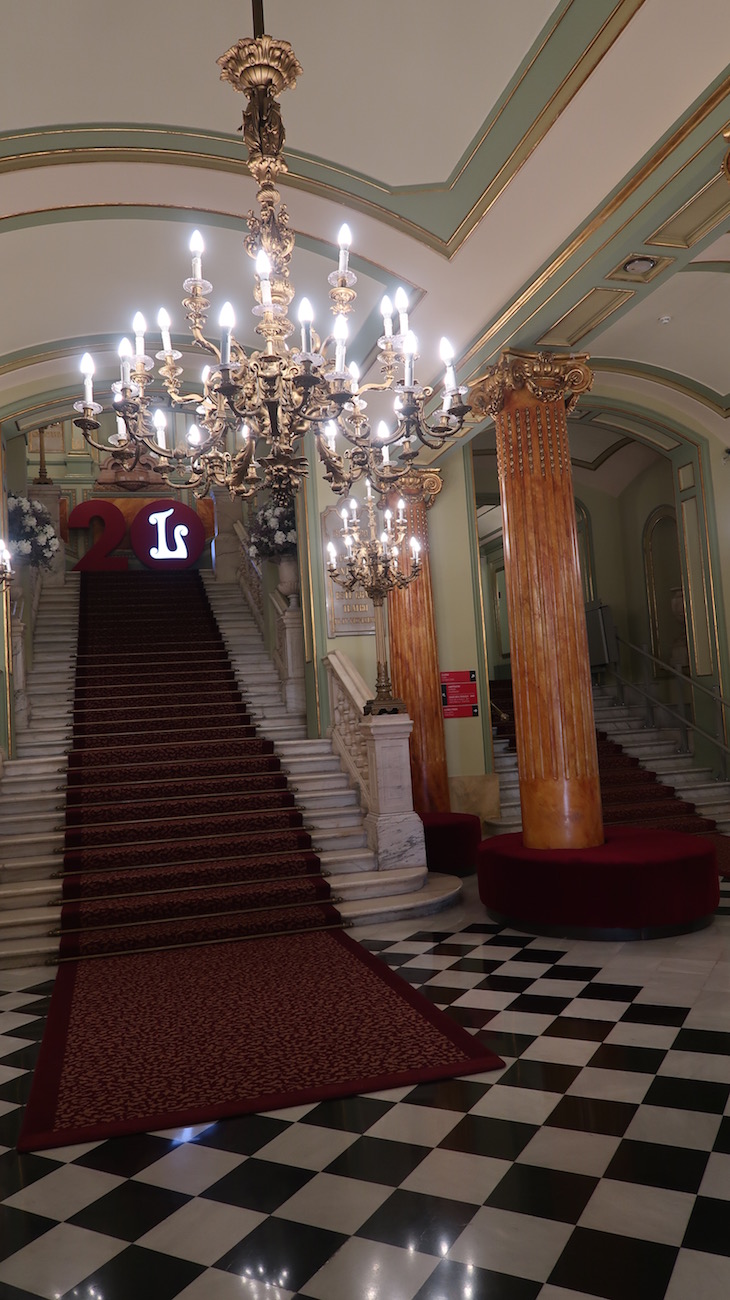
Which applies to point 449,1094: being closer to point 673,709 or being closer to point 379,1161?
point 379,1161

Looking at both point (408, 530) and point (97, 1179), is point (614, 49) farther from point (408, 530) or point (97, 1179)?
point (408, 530)

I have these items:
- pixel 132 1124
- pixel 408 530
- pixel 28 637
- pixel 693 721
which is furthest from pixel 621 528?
pixel 132 1124

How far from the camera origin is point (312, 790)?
7.73 meters

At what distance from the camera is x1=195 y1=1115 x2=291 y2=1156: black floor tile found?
2932mm

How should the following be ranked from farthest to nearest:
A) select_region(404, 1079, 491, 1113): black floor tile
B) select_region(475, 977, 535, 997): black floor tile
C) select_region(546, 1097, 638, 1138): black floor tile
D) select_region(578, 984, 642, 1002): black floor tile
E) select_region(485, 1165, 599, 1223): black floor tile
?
select_region(475, 977, 535, 997): black floor tile, select_region(578, 984, 642, 1002): black floor tile, select_region(404, 1079, 491, 1113): black floor tile, select_region(546, 1097, 638, 1138): black floor tile, select_region(485, 1165, 599, 1223): black floor tile

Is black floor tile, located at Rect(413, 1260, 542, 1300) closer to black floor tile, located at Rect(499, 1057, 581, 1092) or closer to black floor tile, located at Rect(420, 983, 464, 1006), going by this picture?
black floor tile, located at Rect(499, 1057, 581, 1092)

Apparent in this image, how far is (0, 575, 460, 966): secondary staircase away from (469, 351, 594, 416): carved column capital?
11.6 ft

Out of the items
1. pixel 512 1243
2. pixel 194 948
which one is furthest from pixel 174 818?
pixel 512 1243

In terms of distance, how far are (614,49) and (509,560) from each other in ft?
10.1

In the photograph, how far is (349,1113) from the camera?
3135 millimetres

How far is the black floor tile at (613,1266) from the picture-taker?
81.5 inches

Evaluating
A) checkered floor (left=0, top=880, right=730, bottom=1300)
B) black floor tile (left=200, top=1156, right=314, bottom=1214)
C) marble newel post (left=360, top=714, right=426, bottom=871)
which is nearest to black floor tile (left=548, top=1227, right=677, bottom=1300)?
checkered floor (left=0, top=880, right=730, bottom=1300)

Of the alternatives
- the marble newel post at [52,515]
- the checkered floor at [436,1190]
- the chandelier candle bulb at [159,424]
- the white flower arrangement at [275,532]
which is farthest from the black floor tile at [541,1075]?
the marble newel post at [52,515]

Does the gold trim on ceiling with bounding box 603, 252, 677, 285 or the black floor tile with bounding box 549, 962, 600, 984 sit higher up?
the gold trim on ceiling with bounding box 603, 252, 677, 285
